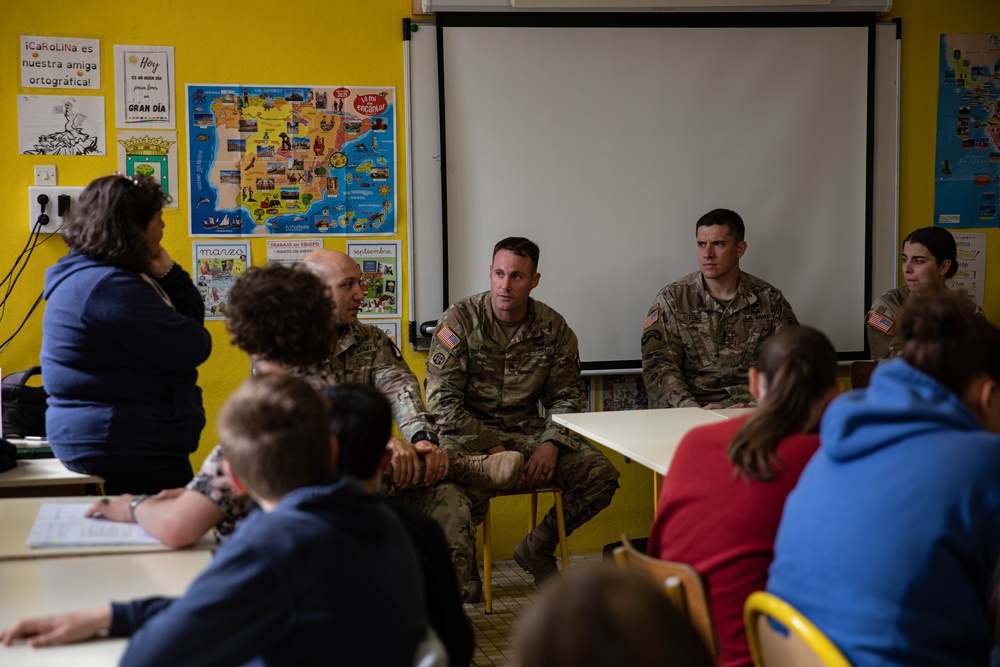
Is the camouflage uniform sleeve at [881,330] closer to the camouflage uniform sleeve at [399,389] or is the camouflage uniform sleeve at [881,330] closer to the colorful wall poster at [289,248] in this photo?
the camouflage uniform sleeve at [399,389]

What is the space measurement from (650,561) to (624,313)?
2720 mm

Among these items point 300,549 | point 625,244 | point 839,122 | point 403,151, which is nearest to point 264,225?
point 403,151

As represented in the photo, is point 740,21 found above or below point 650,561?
above

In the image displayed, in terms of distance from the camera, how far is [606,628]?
0.71 metres

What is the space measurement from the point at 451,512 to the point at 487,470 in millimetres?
232

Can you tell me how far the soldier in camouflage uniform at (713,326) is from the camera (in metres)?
4.29

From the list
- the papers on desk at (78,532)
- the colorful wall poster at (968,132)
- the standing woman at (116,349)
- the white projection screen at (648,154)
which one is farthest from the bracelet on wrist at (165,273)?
the colorful wall poster at (968,132)

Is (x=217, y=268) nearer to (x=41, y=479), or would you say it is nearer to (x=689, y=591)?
(x=41, y=479)

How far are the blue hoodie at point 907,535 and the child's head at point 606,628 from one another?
85 centimetres

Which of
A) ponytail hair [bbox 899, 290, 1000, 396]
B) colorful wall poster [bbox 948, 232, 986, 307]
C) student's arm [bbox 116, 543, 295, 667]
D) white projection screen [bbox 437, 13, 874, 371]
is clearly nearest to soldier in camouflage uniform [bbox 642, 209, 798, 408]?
white projection screen [bbox 437, 13, 874, 371]

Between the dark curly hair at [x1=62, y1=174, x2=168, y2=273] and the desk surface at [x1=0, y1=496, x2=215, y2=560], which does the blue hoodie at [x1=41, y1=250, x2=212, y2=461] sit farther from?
the desk surface at [x1=0, y1=496, x2=215, y2=560]

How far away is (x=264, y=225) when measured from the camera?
13.8 feet

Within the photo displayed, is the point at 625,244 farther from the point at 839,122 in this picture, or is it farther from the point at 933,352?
the point at 933,352

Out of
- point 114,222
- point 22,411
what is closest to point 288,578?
point 114,222
